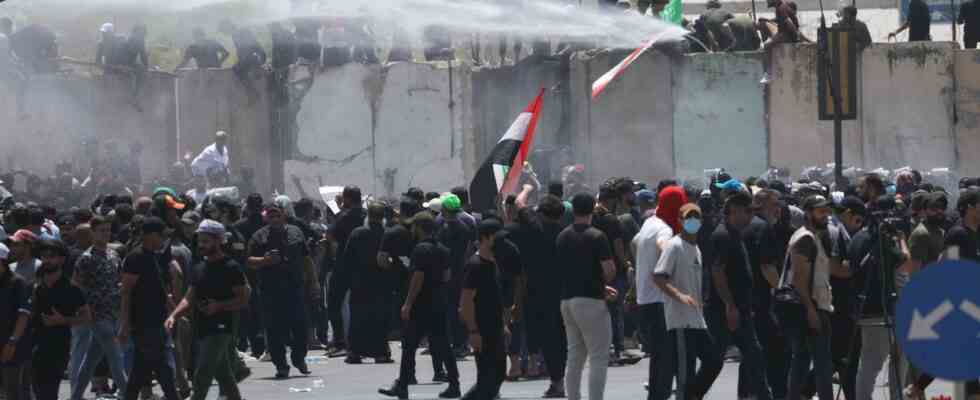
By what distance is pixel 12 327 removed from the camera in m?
12.7

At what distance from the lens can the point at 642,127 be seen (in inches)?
980

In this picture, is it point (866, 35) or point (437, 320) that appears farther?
point (866, 35)

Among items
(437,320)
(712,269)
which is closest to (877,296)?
(712,269)

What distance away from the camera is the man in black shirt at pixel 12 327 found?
12672 mm

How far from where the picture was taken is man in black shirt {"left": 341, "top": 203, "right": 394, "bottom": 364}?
17.6 metres

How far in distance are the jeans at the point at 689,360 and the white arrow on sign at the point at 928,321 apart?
4.14 metres

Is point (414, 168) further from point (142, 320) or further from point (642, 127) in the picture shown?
point (142, 320)

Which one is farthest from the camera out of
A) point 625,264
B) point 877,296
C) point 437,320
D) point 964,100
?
point 964,100

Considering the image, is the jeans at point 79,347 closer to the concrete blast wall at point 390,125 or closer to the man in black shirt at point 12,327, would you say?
the man in black shirt at point 12,327

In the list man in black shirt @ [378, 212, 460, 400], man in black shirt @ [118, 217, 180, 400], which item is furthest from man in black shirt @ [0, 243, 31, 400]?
man in black shirt @ [378, 212, 460, 400]

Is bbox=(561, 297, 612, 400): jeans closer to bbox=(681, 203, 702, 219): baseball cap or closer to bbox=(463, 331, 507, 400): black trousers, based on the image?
bbox=(463, 331, 507, 400): black trousers

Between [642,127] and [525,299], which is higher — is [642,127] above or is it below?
above

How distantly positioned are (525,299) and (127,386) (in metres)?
3.79

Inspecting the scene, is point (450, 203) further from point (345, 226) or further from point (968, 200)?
point (968, 200)
